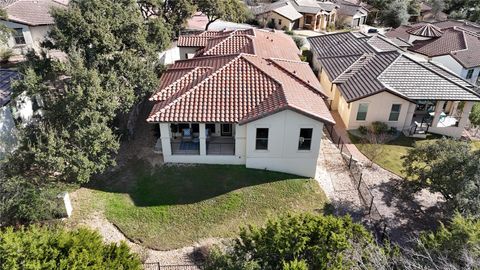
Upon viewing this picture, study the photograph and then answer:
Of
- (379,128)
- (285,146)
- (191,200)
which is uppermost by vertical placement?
(285,146)

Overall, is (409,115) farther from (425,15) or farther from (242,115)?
(425,15)

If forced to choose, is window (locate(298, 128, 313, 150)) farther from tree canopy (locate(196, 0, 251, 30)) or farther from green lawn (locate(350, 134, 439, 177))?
tree canopy (locate(196, 0, 251, 30))

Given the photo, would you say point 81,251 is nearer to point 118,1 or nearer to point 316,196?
point 316,196

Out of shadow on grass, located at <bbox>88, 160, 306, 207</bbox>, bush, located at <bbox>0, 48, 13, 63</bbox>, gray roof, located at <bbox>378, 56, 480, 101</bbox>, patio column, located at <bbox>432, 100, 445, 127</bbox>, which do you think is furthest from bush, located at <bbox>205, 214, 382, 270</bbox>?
bush, located at <bbox>0, 48, 13, 63</bbox>

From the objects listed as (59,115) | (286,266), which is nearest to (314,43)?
(59,115)

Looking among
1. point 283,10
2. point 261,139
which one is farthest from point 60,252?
point 283,10

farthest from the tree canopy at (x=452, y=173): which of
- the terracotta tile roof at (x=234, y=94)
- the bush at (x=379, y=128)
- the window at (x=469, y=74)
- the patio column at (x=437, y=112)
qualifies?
the window at (x=469, y=74)
